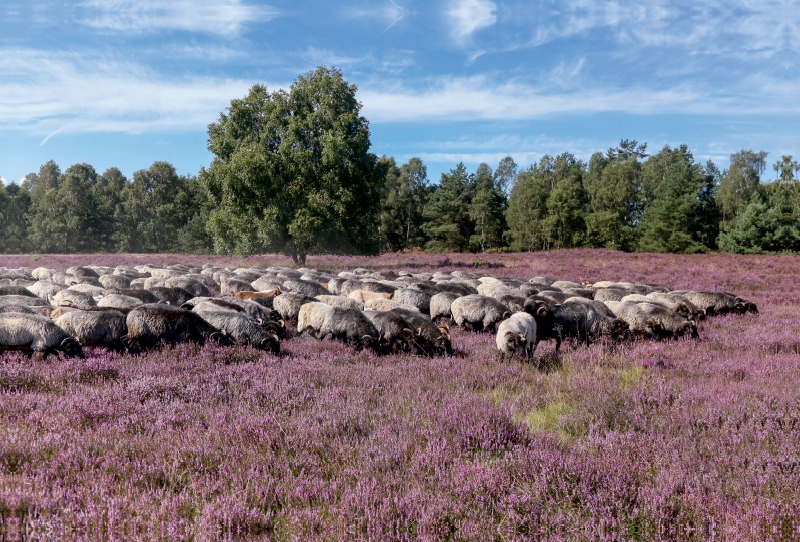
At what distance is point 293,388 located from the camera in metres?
6.66

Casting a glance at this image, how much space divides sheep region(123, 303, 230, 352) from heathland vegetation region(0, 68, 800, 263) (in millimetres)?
19845

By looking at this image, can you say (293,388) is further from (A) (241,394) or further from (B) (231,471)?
(B) (231,471)

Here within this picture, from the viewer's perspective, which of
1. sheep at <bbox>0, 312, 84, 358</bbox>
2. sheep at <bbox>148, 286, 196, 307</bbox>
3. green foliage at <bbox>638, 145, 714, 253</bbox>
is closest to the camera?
sheep at <bbox>0, 312, 84, 358</bbox>

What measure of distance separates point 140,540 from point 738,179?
287ft

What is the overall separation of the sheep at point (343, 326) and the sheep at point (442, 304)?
3.91 meters

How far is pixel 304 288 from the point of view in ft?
55.8

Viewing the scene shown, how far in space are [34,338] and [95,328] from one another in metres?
1.03

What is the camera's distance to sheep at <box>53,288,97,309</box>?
12.3 m

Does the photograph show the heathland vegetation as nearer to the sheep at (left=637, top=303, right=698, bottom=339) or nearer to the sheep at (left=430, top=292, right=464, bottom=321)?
the sheep at (left=430, top=292, right=464, bottom=321)

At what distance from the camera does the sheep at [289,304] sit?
13.5 meters

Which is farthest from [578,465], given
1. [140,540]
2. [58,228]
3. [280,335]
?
[58,228]

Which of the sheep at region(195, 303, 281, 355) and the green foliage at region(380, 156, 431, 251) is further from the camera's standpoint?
the green foliage at region(380, 156, 431, 251)

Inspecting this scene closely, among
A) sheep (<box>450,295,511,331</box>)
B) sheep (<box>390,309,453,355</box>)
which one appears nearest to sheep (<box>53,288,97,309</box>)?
sheep (<box>390,309,453,355</box>)

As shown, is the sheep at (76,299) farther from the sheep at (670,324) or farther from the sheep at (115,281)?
the sheep at (670,324)
